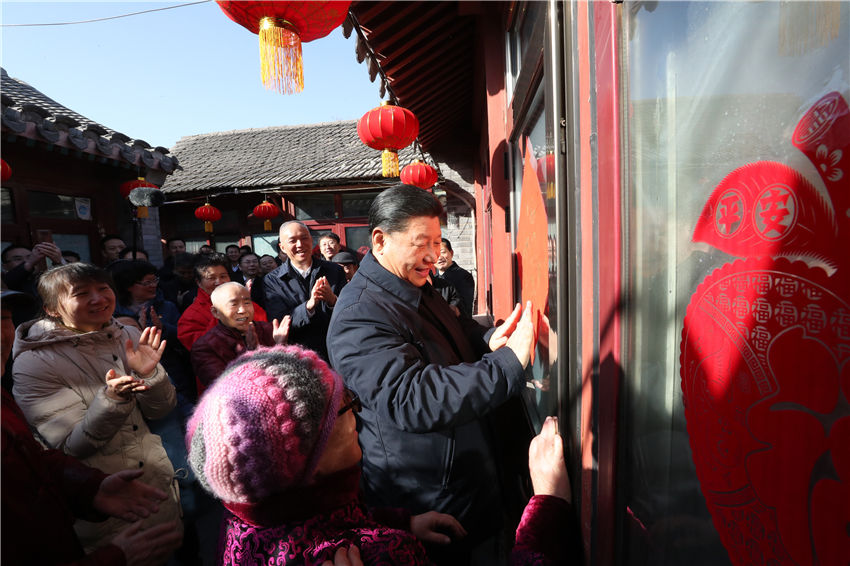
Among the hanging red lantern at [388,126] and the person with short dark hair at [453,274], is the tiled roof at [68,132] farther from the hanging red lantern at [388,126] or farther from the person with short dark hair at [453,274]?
the person with short dark hair at [453,274]

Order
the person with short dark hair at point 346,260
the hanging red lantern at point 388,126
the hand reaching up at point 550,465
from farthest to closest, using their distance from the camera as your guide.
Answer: the person with short dark hair at point 346,260
the hanging red lantern at point 388,126
the hand reaching up at point 550,465

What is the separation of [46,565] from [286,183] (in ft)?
31.5

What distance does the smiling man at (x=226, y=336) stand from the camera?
2445mm

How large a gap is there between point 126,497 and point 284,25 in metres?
2.08

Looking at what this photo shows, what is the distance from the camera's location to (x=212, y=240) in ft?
36.8

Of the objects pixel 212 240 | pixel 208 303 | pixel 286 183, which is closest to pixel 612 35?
pixel 208 303

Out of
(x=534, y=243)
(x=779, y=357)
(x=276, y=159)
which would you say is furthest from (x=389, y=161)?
(x=276, y=159)

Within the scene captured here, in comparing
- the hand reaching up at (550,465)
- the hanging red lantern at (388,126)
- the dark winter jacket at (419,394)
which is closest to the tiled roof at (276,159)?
the hanging red lantern at (388,126)

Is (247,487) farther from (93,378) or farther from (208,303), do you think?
(208,303)

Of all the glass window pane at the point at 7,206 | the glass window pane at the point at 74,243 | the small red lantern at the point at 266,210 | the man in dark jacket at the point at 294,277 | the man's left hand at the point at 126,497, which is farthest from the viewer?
the small red lantern at the point at 266,210

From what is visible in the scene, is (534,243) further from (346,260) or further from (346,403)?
(346,260)

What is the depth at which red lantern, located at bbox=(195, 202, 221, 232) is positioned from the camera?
10078 millimetres

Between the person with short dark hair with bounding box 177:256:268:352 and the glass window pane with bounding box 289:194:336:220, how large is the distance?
7704 mm

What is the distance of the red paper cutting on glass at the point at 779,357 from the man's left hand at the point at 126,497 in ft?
4.96
